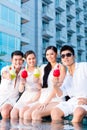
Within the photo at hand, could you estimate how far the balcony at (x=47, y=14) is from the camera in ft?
104

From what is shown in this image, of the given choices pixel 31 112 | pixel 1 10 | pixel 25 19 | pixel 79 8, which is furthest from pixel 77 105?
pixel 79 8

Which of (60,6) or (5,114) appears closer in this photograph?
(5,114)

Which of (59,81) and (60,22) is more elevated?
(60,22)

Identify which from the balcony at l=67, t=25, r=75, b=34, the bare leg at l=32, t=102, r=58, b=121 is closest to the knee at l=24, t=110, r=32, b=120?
the bare leg at l=32, t=102, r=58, b=121

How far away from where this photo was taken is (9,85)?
493cm

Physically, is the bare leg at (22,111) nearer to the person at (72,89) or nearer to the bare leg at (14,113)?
the bare leg at (14,113)

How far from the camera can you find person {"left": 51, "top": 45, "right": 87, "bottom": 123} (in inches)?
154

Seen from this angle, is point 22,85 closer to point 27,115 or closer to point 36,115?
point 27,115

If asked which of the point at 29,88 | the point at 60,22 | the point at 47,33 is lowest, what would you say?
the point at 29,88

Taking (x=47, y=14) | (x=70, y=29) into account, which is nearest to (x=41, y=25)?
(x=47, y=14)

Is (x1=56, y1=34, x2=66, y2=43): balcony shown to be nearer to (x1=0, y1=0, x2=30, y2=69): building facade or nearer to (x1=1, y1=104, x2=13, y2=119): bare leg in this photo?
(x1=0, y1=0, x2=30, y2=69): building facade

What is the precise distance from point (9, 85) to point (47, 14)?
27501mm

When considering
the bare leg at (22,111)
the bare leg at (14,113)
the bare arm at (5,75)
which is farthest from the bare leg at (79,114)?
the bare arm at (5,75)

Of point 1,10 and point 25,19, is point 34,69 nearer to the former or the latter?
point 1,10
